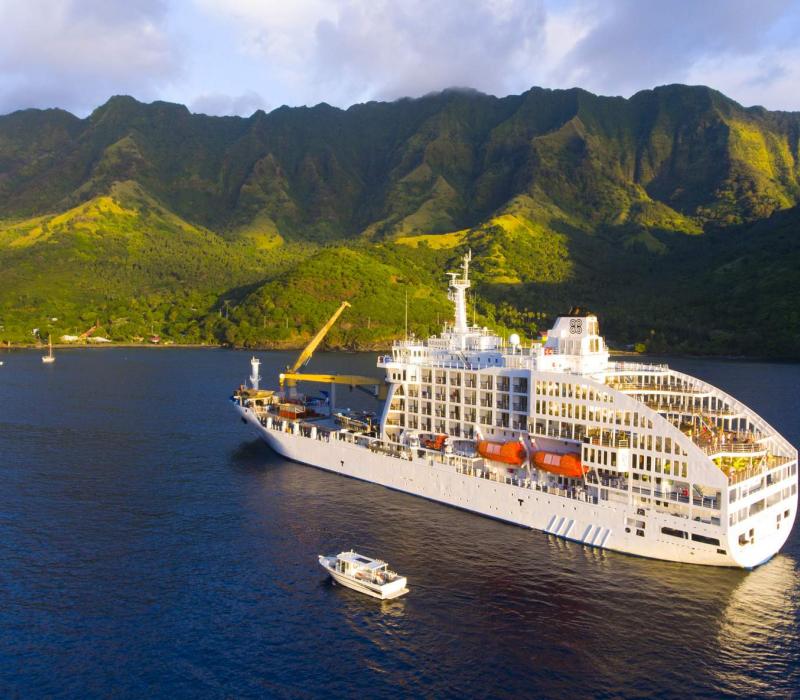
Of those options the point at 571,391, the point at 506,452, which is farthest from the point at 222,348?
the point at 571,391

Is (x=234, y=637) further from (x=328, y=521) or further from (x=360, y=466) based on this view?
(x=360, y=466)

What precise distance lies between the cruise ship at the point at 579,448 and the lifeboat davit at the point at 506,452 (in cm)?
8

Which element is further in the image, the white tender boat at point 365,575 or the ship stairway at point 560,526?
the ship stairway at point 560,526

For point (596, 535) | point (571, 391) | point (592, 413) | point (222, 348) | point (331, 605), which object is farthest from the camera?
point (222, 348)

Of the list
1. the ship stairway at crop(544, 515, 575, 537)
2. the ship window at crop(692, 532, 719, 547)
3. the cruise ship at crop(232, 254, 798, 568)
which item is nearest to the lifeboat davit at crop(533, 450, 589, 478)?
the cruise ship at crop(232, 254, 798, 568)

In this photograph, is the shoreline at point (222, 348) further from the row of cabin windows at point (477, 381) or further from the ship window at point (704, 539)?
the ship window at point (704, 539)

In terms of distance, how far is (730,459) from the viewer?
36.5 m

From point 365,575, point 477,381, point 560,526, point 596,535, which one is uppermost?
point 477,381

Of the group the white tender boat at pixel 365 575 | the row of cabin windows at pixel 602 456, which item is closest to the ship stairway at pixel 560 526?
the row of cabin windows at pixel 602 456

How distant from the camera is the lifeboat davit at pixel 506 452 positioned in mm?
41844

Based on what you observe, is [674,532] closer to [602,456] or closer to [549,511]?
[602,456]

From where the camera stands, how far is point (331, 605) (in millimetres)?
32719

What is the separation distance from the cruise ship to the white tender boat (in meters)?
10.2

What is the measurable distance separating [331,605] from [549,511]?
534 inches
